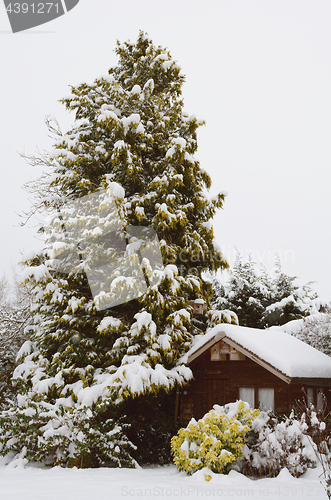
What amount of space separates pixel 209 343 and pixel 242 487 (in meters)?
5.20

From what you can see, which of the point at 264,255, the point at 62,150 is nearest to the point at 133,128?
the point at 62,150

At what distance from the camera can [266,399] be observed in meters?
13.0

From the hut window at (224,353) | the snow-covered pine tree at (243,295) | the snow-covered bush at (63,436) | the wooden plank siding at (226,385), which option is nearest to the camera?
the snow-covered bush at (63,436)

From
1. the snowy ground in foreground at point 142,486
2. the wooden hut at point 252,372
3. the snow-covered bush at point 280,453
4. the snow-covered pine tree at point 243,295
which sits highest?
the snow-covered pine tree at point 243,295

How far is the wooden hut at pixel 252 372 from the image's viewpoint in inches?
488

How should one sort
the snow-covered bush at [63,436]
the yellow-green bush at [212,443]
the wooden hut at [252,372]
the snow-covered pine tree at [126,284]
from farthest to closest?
the wooden hut at [252,372] → the snow-covered pine tree at [126,284] → the snow-covered bush at [63,436] → the yellow-green bush at [212,443]

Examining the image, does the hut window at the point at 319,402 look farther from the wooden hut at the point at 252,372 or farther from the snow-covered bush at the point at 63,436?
the snow-covered bush at the point at 63,436

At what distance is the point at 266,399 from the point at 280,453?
327 cm

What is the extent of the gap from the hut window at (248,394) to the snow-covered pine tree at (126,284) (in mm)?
2042

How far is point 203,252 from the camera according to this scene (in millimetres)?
15820

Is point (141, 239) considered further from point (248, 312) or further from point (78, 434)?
point (248, 312)

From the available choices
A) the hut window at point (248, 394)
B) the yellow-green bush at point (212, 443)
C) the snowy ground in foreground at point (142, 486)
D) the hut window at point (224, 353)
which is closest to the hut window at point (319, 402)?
the hut window at point (248, 394)

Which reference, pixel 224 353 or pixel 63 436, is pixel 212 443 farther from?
pixel 224 353

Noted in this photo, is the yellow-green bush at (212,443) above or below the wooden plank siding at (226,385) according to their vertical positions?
below
